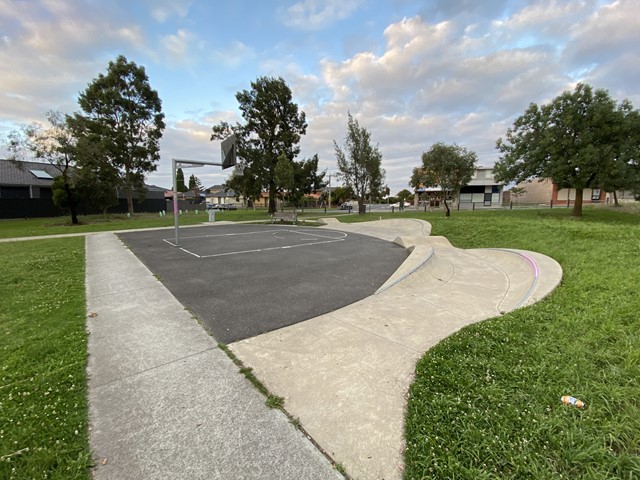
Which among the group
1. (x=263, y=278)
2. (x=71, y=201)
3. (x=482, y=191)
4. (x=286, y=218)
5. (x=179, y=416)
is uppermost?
(x=482, y=191)

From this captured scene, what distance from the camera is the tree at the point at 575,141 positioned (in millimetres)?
15867

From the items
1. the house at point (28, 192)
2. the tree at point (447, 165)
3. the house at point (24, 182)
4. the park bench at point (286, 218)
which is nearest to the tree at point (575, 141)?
the tree at point (447, 165)

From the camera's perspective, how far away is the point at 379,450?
77.2 inches

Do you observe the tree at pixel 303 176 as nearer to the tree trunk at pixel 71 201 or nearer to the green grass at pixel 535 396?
the tree trunk at pixel 71 201

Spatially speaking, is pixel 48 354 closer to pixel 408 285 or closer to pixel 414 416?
pixel 414 416

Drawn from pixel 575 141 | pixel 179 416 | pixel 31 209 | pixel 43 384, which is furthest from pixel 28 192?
pixel 575 141

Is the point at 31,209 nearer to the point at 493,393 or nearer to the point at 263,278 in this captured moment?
the point at 263,278

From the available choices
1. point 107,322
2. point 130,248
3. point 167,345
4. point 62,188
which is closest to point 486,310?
point 167,345

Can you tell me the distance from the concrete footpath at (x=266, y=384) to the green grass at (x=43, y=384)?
0.40ft

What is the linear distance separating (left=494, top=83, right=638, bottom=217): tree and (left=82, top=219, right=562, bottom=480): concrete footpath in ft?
52.1

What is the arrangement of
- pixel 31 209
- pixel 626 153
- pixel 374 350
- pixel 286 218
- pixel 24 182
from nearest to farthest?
pixel 374 350, pixel 626 153, pixel 286 218, pixel 31 209, pixel 24 182

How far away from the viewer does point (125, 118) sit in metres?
27.5

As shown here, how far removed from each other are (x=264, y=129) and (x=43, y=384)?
31.5 meters

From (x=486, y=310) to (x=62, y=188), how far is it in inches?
1201
